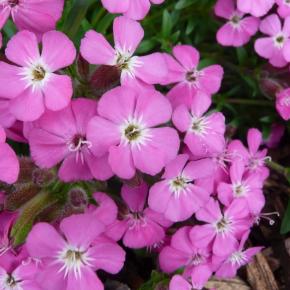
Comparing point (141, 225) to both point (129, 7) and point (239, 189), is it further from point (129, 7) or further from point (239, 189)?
point (129, 7)

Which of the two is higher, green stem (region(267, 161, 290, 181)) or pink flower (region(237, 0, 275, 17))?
pink flower (region(237, 0, 275, 17))

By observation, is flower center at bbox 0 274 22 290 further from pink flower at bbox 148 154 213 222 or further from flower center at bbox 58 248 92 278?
pink flower at bbox 148 154 213 222

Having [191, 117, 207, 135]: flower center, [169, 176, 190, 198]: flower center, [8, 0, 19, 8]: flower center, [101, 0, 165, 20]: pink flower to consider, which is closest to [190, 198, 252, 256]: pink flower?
[169, 176, 190, 198]: flower center

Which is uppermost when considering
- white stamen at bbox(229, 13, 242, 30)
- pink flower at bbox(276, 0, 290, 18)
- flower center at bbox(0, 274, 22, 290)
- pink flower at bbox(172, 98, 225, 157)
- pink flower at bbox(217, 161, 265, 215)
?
pink flower at bbox(276, 0, 290, 18)

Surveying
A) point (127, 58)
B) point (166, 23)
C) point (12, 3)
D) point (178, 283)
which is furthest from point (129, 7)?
point (178, 283)

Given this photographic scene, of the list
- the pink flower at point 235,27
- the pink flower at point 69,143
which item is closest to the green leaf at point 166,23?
the pink flower at point 235,27

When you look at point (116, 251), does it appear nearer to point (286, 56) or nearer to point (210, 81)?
point (210, 81)
